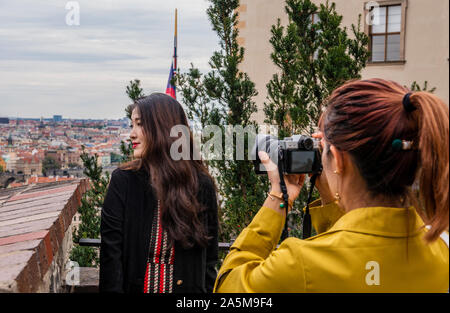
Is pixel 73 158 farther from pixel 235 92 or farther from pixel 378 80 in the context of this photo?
pixel 378 80

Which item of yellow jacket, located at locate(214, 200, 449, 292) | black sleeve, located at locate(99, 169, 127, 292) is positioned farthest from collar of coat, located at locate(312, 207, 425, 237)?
black sleeve, located at locate(99, 169, 127, 292)

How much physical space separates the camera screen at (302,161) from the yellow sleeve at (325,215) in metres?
0.13

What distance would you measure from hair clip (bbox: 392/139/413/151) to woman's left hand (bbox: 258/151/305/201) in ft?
1.45

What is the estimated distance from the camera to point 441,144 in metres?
0.96

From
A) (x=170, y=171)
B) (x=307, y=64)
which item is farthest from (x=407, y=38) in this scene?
(x=170, y=171)

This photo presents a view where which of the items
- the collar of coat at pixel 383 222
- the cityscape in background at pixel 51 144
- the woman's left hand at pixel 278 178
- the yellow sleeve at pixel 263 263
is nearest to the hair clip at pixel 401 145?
the collar of coat at pixel 383 222

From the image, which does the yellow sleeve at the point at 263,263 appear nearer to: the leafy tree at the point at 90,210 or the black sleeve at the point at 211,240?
the black sleeve at the point at 211,240

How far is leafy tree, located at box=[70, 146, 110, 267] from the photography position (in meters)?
2.98

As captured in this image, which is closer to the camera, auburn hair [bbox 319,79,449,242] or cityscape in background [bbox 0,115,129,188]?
auburn hair [bbox 319,79,449,242]

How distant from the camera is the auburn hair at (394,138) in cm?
98

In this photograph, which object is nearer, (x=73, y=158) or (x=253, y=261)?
(x=253, y=261)

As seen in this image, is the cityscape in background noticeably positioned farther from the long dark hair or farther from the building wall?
→ the building wall
